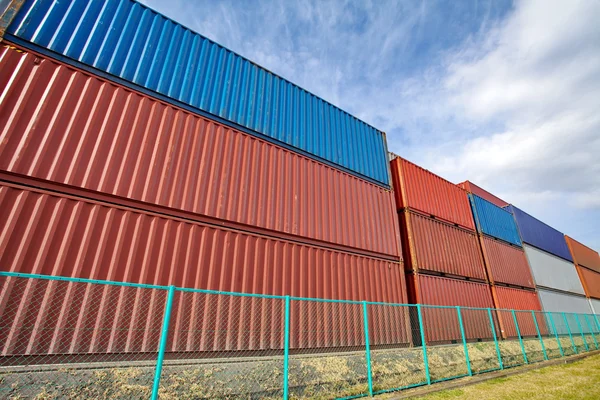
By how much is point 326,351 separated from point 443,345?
17.0 feet

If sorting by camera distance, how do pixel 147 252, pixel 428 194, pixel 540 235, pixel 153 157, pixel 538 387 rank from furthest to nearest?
pixel 540 235
pixel 428 194
pixel 538 387
pixel 153 157
pixel 147 252

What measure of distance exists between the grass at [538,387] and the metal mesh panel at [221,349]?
3.47 metres

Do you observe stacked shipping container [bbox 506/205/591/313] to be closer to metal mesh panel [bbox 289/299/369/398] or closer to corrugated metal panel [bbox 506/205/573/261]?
corrugated metal panel [bbox 506/205/573/261]

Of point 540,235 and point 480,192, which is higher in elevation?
point 480,192

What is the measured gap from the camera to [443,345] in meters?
9.93

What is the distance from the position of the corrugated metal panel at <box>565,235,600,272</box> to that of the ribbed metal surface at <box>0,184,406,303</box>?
103 feet

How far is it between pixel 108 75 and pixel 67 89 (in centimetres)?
95

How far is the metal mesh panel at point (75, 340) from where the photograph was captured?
4.16 m

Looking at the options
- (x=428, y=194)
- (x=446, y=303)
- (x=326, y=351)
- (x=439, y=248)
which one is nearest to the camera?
(x=326, y=351)

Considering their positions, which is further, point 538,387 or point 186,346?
point 538,387

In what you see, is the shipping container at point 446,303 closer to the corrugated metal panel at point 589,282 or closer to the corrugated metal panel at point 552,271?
the corrugated metal panel at point 552,271

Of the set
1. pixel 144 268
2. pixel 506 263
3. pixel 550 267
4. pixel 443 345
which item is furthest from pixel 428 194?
pixel 550 267

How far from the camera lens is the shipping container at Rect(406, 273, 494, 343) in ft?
33.9

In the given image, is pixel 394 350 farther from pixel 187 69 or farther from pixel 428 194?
pixel 187 69
